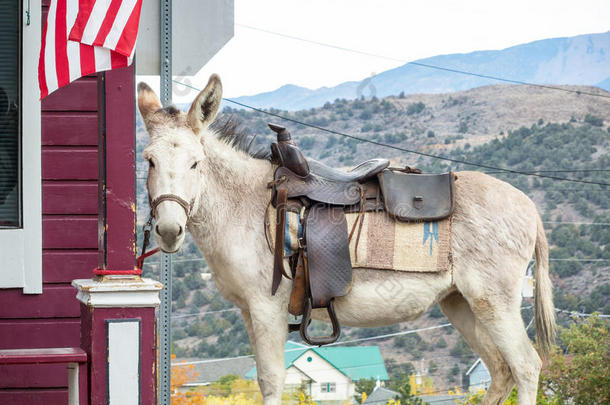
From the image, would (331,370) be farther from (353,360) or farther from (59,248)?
(59,248)

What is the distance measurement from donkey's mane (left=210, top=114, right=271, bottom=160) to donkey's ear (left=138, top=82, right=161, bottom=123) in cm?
41

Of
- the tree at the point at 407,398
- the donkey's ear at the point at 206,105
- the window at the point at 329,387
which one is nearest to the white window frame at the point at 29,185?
the donkey's ear at the point at 206,105

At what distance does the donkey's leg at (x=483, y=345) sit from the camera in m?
4.08

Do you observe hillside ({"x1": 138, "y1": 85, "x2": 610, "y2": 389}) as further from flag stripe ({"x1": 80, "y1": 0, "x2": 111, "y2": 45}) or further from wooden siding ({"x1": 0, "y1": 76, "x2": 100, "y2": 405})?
flag stripe ({"x1": 80, "y1": 0, "x2": 111, "y2": 45})

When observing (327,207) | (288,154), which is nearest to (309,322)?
(327,207)

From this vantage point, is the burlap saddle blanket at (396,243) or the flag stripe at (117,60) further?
the burlap saddle blanket at (396,243)

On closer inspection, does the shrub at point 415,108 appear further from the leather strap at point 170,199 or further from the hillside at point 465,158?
the leather strap at point 170,199

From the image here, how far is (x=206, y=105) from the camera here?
3449mm

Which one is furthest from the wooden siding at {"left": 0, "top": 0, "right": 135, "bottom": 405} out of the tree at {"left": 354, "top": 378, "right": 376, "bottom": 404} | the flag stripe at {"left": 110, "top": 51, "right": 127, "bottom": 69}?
the tree at {"left": 354, "top": 378, "right": 376, "bottom": 404}

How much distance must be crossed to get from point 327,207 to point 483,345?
1.24 meters

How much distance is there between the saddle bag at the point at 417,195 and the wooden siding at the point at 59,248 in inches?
64.6

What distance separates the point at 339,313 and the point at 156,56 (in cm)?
195

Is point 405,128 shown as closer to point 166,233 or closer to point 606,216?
point 606,216

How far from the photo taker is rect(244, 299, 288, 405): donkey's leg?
3627 mm
